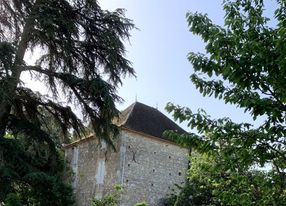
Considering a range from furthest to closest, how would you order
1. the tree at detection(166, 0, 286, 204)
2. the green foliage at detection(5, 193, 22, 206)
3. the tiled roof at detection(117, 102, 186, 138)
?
the tiled roof at detection(117, 102, 186, 138) → the green foliage at detection(5, 193, 22, 206) → the tree at detection(166, 0, 286, 204)

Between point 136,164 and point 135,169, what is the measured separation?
29 centimetres

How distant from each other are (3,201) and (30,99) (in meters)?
3.14

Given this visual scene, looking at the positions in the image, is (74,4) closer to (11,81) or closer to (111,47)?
(111,47)

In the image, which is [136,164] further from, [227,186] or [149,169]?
[227,186]

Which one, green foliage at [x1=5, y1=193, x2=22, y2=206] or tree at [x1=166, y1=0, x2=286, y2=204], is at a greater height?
tree at [x1=166, y1=0, x2=286, y2=204]

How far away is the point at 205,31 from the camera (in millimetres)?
5539

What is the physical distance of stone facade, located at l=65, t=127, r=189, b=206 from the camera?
79.1 ft

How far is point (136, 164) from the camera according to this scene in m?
24.6

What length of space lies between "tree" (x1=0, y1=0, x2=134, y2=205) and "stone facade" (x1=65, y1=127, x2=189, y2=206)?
11.2 meters

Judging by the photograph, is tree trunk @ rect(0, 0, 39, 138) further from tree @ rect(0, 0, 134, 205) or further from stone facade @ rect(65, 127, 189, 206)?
stone facade @ rect(65, 127, 189, 206)

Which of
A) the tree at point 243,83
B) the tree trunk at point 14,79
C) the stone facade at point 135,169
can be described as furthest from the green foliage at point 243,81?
the stone facade at point 135,169

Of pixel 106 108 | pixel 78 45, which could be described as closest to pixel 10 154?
pixel 106 108

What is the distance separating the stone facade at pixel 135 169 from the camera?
24.1 m

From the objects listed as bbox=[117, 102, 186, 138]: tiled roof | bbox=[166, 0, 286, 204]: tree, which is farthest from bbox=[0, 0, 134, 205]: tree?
bbox=[117, 102, 186, 138]: tiled roof
